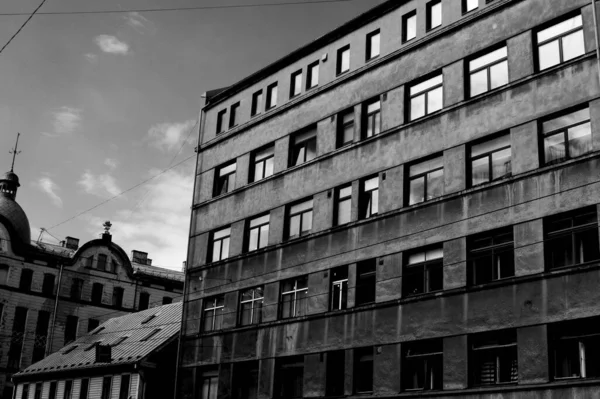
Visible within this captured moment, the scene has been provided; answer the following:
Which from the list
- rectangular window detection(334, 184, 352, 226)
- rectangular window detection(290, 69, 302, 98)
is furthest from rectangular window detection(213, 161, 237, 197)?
rectangular window detection(334, 184, 352, 226)

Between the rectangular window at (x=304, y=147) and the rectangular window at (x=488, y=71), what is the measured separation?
8333 millimetres

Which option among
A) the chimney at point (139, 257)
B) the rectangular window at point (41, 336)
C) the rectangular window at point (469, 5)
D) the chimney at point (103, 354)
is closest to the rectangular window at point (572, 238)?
the rectangular window at point (469, 5)

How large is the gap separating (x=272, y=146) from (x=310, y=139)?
2.69 m

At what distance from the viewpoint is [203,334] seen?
3681cm

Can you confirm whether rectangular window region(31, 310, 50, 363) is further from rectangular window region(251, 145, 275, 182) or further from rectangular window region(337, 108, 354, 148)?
rectangular window region(337, 108, 354, 148)

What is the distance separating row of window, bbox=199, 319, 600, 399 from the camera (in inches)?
869

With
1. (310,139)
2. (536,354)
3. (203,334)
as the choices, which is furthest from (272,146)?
(536,354)

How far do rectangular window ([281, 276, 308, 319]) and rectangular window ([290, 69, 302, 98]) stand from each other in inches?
347

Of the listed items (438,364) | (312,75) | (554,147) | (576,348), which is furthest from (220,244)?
(576,348)

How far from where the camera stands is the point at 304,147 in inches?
1369

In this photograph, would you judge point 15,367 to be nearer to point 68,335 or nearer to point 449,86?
point 68,335

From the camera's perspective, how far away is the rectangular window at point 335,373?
29.1m

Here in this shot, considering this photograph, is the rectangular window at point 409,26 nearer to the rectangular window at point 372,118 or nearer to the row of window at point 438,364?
the rectangular window at point 372,118

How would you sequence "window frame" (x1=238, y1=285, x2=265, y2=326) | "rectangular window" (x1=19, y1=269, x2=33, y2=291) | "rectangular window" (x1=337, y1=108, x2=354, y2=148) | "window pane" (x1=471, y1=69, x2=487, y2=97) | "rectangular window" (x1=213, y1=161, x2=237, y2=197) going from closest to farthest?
"window pane" (x1=471, y1=69, x2=487, y2=97), "rectangular window" (x1=337, y1=108, x2=354, y2=148), "window frame" (x1=238, y1=285, x2=265, y2=326), "rectangular window" (x1=213, y1=161, x2=237, y2=197), "rectangular window" (x1=19, y1=269, x2=33, y2=291)
